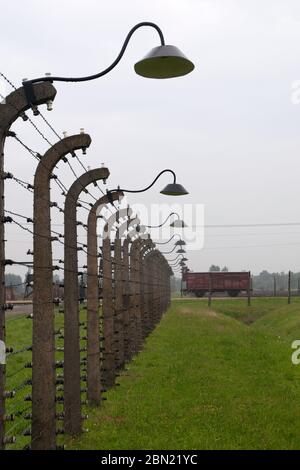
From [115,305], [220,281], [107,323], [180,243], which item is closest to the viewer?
[107,323]

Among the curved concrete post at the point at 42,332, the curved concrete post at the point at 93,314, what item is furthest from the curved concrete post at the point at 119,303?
the curved concrete post at the point at 42,332

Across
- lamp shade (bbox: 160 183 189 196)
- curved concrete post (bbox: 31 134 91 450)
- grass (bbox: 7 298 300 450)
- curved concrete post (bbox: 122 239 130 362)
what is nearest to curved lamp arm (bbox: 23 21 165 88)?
curved concrete post (bbox: 31 134 91 450)

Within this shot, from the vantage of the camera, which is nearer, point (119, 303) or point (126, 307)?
point (119, 303)

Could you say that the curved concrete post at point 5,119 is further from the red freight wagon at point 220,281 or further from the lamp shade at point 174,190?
the red freight wagon at point 220,281

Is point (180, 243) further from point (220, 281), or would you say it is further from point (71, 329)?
point (220, 281)

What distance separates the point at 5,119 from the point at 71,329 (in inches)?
172

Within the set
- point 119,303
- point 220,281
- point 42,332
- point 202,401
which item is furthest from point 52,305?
point 220,281

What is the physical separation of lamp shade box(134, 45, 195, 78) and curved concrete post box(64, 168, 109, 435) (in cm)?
366

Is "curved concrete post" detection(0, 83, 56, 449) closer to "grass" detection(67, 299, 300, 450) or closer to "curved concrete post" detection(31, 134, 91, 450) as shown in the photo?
"curved concrete post" detection(31, 134, 91, 450)

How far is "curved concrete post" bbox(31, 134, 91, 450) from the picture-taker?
8.52 meters

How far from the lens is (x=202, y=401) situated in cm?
1259

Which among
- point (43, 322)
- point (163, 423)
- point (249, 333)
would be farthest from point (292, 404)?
point (249, 333)

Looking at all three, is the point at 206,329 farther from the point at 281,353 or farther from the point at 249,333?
the point at 281,353

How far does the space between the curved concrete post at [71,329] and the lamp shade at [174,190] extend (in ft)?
10.8
